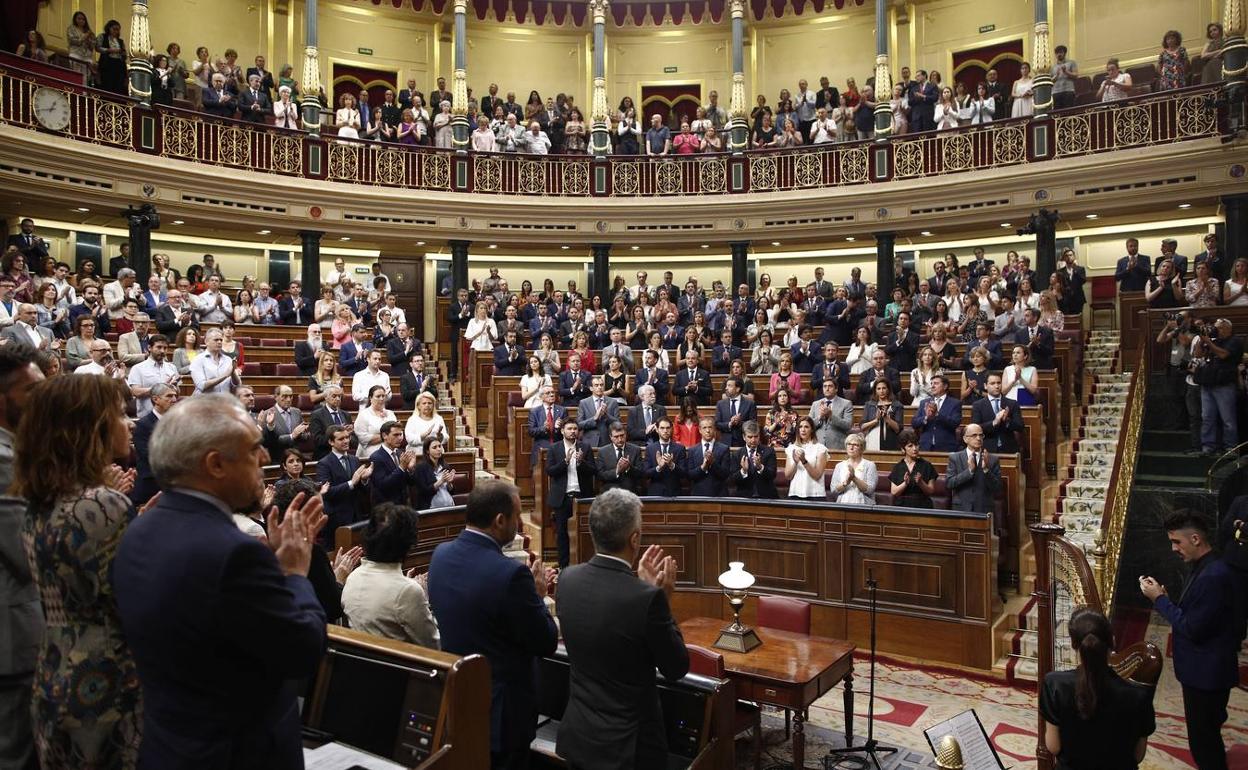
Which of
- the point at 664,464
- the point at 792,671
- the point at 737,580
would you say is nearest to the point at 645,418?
the point at 664,464

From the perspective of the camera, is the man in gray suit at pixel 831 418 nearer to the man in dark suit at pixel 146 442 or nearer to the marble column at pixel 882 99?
the man in dark suit at pixel 146 442

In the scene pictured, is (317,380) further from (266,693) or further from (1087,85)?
(1087,85)

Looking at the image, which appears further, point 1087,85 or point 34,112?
point 1087,85

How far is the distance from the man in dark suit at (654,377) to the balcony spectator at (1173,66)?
304 inches

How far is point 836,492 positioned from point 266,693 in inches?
208

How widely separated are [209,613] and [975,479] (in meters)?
5.50

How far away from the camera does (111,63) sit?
11164 millimetres

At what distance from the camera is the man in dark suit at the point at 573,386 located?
8469 mm

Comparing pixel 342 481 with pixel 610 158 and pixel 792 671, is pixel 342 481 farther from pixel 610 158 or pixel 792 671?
pixel 610 158

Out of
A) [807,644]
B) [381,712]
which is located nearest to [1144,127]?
[807,644]

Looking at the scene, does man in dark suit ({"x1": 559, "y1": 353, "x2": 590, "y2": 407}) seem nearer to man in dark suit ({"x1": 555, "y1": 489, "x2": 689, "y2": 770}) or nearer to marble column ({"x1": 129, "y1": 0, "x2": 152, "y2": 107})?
man in dark suit ({"x1": 555, "y1": 489, "x2": 689, "y2": 770})

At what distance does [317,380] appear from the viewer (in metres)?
7.75

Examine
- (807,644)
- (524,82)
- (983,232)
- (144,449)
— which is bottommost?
(807,644)

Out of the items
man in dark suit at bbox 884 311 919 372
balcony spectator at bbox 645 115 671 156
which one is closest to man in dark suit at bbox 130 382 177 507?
man in dark suit at bbox 884 311 919 372
